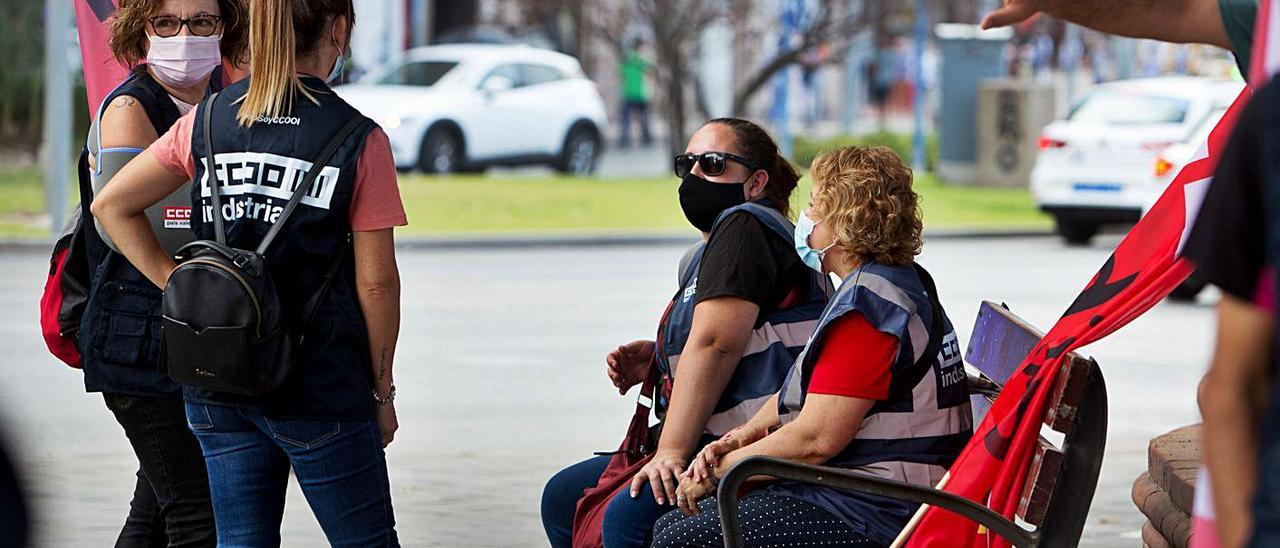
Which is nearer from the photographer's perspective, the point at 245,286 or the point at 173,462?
the point at 245,286

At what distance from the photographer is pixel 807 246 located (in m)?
4.01

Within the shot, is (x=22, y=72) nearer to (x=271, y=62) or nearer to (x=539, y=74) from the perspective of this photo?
(x=539, y=74)

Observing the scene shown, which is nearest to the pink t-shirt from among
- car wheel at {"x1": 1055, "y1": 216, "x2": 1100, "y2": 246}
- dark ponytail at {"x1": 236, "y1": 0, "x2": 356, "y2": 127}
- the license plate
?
dark ponytail at {"x1": 236, "y1": 0, "x2": 356, "y2": 127}

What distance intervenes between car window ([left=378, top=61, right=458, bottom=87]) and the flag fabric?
19.7 meters

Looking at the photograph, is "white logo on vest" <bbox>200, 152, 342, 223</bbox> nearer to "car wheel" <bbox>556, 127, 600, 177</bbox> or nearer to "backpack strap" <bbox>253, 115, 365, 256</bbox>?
"backpack strap" <bbox>253, 115, 365, 256</bbox>

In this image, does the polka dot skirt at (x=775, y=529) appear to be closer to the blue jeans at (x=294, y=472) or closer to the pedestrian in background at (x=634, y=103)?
the blue jeans at (x=294, y=472)

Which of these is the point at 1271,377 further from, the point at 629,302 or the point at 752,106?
the point at 752,106

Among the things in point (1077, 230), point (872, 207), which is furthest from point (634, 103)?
point (872, 207)

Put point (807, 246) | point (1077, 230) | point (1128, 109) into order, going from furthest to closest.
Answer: point (1077, 230), point (1128, 109), point (807, 246)

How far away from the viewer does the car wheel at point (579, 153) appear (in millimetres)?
25922

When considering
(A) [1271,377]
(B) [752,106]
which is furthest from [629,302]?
(B) [752,106]

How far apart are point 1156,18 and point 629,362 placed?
164 cm

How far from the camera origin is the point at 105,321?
3.98 m

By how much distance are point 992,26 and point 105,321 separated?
6.36 ft
